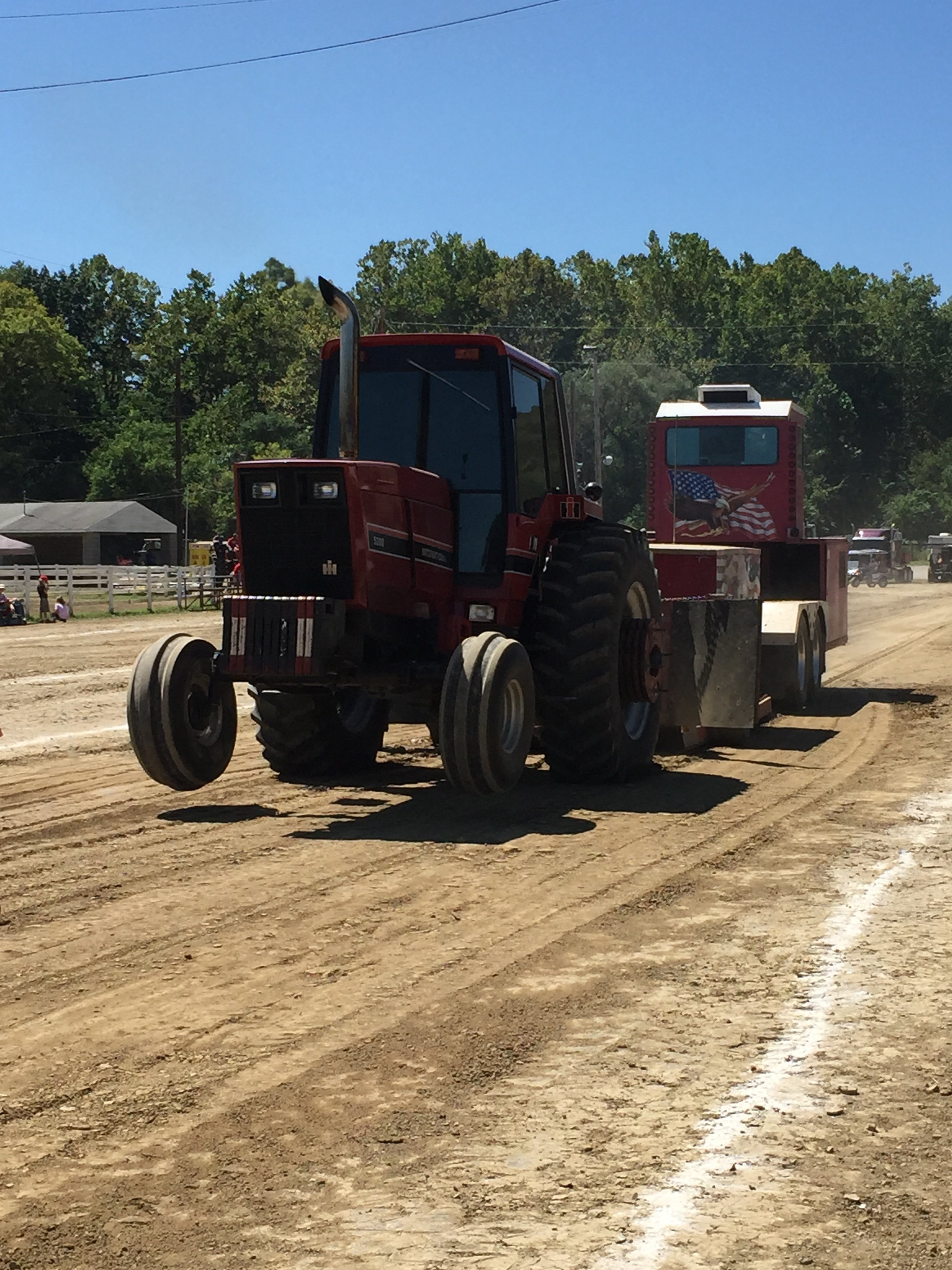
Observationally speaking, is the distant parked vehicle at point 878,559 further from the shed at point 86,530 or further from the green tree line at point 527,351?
the shed at point 86,530

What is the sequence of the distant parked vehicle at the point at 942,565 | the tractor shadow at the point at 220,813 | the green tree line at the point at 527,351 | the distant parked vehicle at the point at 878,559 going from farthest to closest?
the green tree line at the point at 527,351 < the distant parked vehicle at the point at 942,565 < the distant parked vehicle at the point at 878,559 < the tractor shadow at the point at 220,813

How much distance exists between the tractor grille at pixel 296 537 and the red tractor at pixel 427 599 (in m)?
0.01

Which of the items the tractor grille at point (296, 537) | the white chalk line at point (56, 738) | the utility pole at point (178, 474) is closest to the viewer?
the tractor grille at point (296, 537)

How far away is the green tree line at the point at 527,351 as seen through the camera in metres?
82.9

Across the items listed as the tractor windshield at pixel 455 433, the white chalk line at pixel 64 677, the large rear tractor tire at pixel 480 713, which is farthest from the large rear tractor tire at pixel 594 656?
the white chalk line at pixel 64 677

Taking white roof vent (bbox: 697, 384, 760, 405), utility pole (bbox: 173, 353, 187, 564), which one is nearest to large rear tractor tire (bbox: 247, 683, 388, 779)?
white roof vent (bbox: 697, 384, 760, 405)

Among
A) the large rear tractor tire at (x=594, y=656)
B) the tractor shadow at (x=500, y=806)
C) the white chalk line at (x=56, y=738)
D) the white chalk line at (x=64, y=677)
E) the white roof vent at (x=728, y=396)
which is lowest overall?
the tractor shadow at (x=500, y=806)

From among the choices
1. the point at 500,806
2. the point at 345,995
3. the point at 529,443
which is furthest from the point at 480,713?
the point at 345,995

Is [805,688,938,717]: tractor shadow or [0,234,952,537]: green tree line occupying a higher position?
[0,234,952,537]: green tree line

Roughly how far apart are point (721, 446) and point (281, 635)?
11.0m

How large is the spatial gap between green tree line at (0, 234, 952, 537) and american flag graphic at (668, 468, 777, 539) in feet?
174

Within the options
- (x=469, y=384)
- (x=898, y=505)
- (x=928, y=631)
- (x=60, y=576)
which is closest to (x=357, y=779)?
(x=469, y=384)

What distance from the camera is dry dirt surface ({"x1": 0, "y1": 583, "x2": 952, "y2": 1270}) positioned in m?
4.09

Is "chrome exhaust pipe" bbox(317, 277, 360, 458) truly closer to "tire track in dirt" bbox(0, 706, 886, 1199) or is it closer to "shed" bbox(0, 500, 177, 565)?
"tire track in dirt" bbox(0, 706, 886, 1199)
